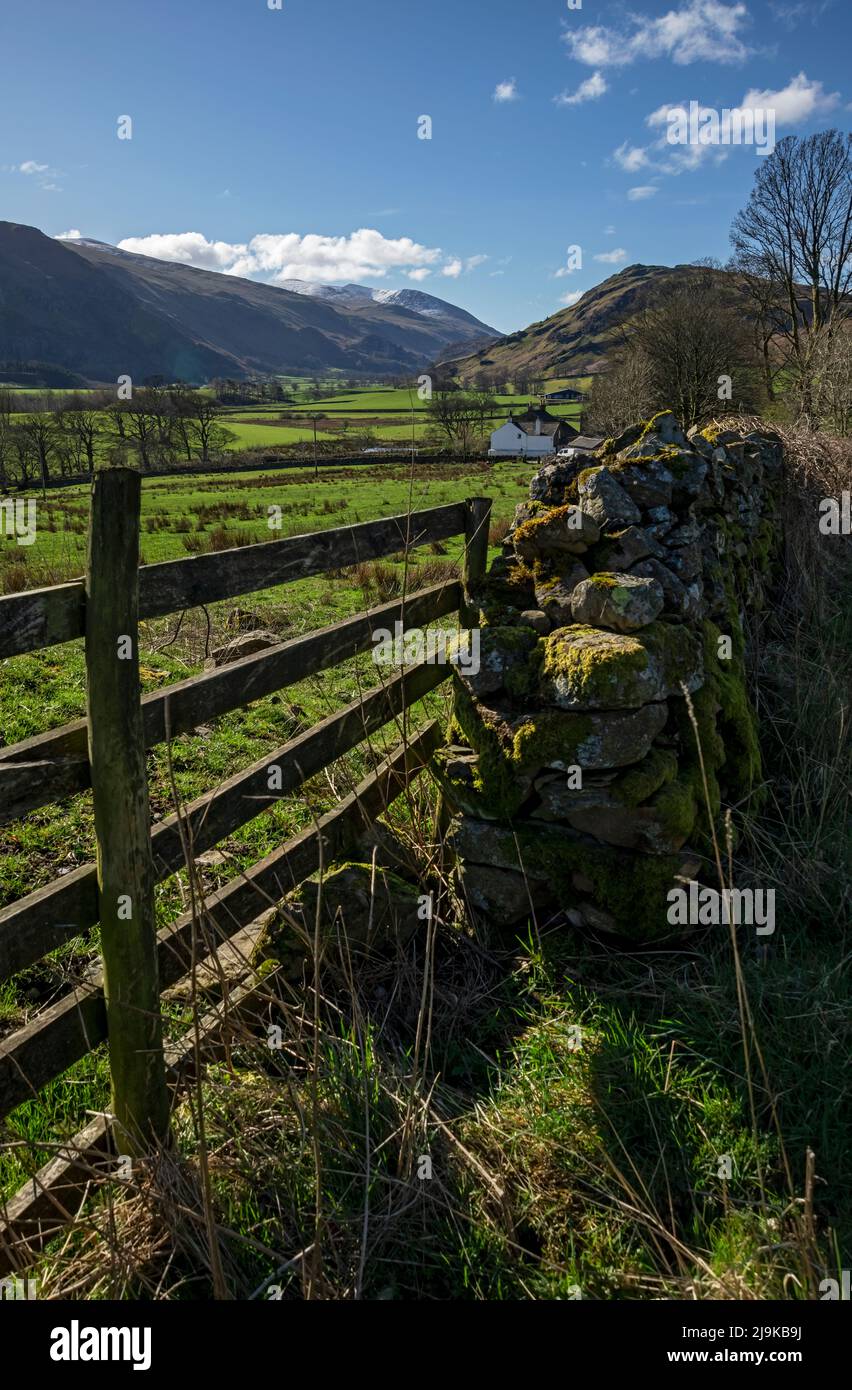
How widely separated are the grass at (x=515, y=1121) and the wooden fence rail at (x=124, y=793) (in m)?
0.18

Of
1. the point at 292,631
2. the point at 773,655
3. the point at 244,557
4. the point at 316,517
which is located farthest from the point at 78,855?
the point at 316,517

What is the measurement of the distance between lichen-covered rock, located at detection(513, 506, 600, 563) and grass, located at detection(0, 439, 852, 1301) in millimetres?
1572

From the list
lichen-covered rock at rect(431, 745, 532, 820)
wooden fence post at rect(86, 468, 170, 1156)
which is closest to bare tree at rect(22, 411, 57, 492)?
lichen-covered rock at rect(431, 745, 532, 820)

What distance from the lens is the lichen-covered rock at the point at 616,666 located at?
3.56m

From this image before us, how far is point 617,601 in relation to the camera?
3830mm

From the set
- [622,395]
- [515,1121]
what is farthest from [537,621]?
[622,395]

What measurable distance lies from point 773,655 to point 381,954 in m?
4.01

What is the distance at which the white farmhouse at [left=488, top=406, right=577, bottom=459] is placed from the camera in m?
91.1

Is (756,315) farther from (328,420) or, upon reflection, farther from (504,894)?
(328,420)

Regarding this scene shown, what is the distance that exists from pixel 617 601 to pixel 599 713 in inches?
23.5

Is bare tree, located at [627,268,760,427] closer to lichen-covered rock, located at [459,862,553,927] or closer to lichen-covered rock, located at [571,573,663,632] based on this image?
lichen-covered rock, located at [571,573,663,632]

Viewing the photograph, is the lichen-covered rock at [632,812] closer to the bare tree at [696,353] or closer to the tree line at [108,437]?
the bare tree at [696,353]

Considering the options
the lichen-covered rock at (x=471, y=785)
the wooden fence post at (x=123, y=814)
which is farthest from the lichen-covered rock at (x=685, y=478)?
the wooden fence post at (x=123, y=814)
